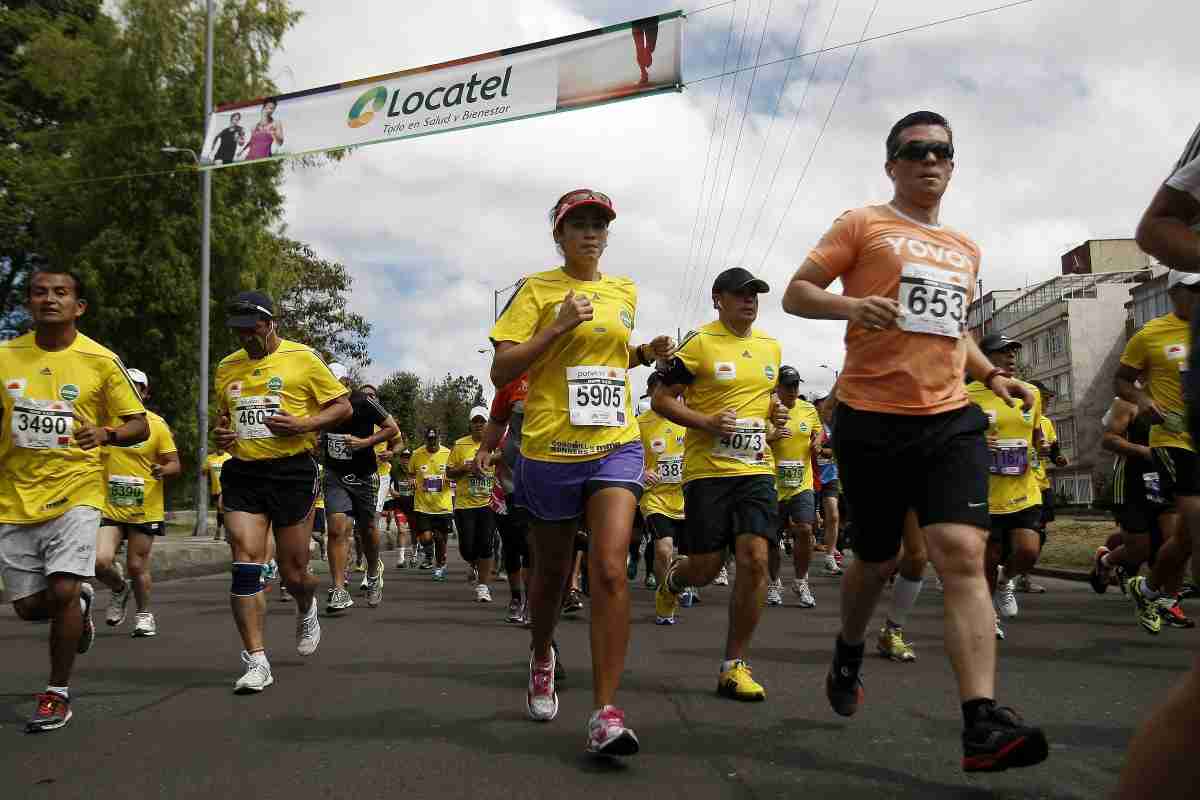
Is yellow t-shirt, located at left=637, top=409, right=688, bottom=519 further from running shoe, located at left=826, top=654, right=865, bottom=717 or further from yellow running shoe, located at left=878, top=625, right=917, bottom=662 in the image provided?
running shoe, located at left=826, top=654, right=865, bottom=717

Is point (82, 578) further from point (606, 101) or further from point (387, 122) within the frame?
point (387, 122)

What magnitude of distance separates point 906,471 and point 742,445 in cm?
206

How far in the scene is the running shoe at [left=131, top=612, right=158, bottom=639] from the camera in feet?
28.6

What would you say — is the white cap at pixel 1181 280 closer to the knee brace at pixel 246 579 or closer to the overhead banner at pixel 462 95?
the knee brace at pixel 246 579

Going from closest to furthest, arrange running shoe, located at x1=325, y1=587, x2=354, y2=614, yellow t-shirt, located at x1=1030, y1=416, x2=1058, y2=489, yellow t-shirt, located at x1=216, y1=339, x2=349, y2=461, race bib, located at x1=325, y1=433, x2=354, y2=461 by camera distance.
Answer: yellow t-shirt, located at x1=216, y1=339, x2=349, y2=461
yellow t-shirt, located at x1=1030, y1=416, x2=1058, y2=489
running shoe, located at x1=325, y1=587, x2=354, y2=614
race bib, located at x1=325, y1=433, x2=354, y2=461

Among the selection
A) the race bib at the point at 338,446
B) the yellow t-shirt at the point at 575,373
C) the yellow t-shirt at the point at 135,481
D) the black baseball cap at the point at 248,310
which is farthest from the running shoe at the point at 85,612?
Answer: the race bib at the point at 338,446

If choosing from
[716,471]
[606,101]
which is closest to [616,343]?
[716,471]

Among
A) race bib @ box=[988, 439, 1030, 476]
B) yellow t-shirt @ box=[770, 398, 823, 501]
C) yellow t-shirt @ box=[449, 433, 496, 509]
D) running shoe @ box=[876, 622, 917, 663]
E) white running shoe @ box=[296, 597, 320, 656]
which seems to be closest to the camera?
running shoe @ box=[876, 622, 917, 663]

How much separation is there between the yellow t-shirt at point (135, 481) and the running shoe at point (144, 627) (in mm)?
857

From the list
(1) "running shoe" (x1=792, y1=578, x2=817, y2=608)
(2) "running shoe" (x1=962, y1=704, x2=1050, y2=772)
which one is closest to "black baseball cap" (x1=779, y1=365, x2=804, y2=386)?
(1) "running shoe" (x1=792, y1=578, x2=817, y2=608)

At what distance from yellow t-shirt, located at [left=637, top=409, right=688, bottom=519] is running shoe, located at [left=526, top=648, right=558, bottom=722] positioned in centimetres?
580

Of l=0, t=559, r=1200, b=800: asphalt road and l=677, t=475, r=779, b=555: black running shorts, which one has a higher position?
l=677, t=475, r=779, b=555: black running shorts

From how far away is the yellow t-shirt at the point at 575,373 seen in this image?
4.60 meters

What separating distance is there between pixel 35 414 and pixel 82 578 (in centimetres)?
80
